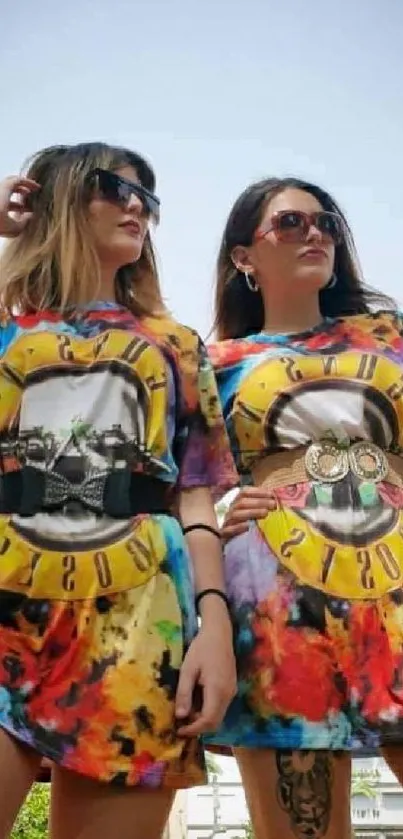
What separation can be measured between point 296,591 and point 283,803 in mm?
304

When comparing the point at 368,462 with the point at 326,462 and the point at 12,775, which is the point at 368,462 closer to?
the point at 326,462

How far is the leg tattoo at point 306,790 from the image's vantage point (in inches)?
58.1

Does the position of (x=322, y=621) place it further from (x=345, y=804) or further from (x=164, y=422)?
(x=164, y=422)

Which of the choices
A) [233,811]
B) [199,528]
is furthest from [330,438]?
[233,811]

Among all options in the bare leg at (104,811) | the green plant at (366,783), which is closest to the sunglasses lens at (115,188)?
the bare leg at (104,811)

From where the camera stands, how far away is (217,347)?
1.93 m

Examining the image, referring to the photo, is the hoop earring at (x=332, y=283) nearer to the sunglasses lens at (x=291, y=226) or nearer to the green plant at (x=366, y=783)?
the sunglasses lens at (x=291, y=226)

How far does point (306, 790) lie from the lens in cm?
149

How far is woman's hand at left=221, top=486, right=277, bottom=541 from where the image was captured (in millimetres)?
1693

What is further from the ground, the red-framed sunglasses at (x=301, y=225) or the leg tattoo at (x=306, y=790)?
the red-framed sunglasses at (x=301, y=225)

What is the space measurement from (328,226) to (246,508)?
22.1 inches

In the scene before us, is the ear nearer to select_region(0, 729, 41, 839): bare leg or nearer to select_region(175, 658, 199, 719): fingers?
select_region(175, 658, 199, 719): fingers

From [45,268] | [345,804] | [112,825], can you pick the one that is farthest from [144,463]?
[345,804]

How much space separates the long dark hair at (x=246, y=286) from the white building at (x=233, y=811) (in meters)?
1.89
